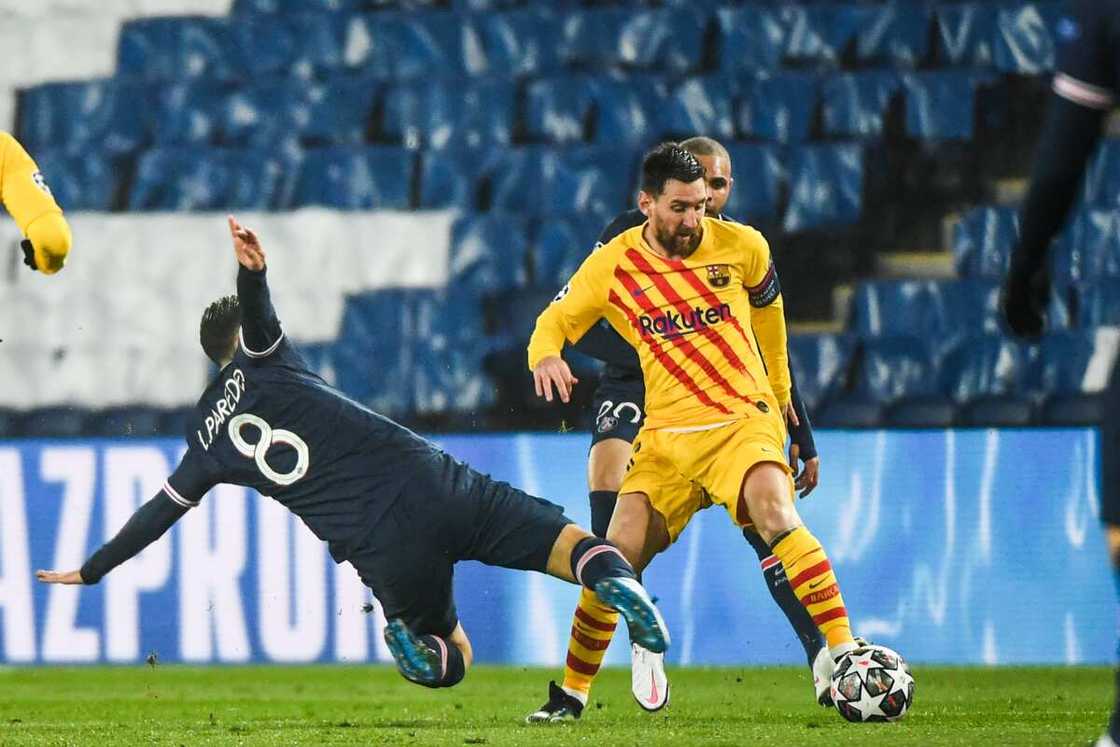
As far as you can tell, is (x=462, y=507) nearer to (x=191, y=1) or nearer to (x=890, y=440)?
(x=890, y=440)

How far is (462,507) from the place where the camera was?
5238mm

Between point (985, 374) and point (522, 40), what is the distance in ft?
11.1

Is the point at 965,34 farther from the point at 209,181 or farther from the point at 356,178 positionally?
the point at 209,181

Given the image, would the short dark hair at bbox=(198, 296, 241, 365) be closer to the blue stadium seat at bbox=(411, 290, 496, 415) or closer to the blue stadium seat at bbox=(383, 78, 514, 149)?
the blue stadium seat at bbox=(411, 290, 496, 415)

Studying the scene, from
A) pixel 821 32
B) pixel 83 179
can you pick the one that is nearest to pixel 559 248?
pixel 821 32

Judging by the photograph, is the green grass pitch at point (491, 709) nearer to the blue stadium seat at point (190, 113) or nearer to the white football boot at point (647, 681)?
the white football boot at point (647, 681)

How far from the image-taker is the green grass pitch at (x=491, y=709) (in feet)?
16.4

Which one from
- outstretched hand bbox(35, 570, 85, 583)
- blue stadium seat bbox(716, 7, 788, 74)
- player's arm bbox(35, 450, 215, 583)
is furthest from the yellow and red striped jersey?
blue stadium seat bbox(716, 7, 788, 74)

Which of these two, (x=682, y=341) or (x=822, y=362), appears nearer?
(x=682, y=341)

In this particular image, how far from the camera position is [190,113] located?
1065 cm

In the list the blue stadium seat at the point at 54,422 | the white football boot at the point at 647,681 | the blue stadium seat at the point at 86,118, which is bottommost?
the blue stadium seat at the point at 54,422

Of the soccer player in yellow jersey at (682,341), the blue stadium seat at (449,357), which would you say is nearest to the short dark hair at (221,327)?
the soccer player in yellow jersey at (682,341)

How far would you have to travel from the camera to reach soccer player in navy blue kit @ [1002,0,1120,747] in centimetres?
279

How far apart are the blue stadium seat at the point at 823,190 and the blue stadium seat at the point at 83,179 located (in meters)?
3.76
